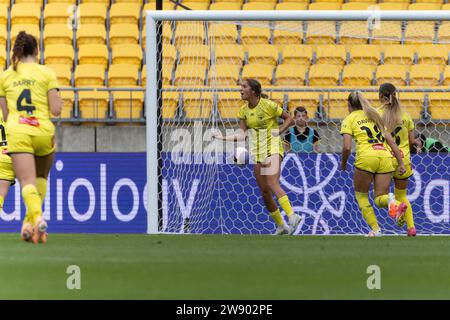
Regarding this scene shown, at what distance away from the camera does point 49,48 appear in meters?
18.5

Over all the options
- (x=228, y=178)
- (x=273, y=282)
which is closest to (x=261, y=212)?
(x=228, y=178)

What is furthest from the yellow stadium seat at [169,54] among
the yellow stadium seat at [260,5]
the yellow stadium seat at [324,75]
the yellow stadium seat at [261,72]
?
the yellow stadium seat at [260,5]

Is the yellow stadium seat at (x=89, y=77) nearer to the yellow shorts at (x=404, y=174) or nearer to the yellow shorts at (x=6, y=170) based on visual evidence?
the yellow shorts at (x=6, y=170)

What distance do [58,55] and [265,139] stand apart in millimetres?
6209

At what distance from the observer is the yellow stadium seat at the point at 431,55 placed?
16.1m

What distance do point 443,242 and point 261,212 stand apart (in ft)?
12.6

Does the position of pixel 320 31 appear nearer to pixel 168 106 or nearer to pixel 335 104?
pixel 335 104

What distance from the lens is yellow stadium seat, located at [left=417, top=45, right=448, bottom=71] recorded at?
16.1 meters

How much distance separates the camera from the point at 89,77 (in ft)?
59.2

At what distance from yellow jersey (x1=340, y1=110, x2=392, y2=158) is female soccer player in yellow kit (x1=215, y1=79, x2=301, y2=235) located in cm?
81

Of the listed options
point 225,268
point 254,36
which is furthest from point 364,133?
point 254,36
